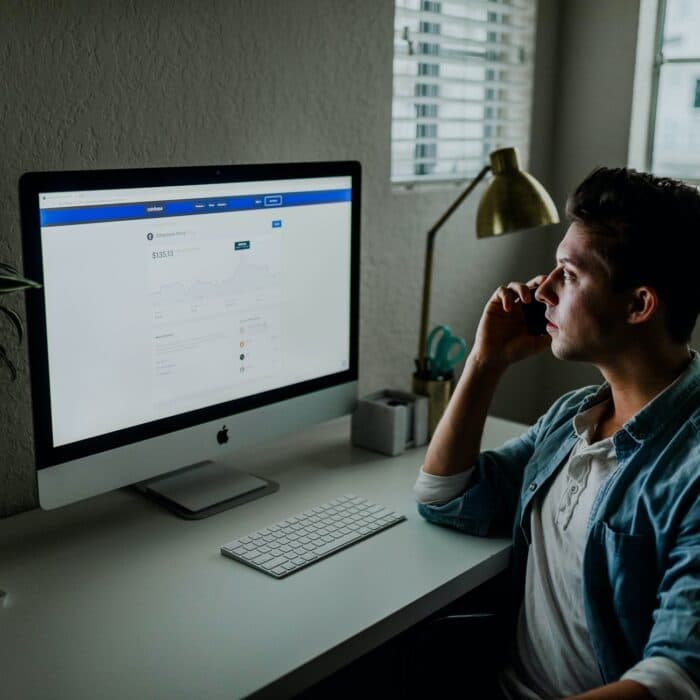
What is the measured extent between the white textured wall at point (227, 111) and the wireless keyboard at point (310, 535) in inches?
17.9

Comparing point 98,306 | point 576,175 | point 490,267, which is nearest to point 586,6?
point 576,175

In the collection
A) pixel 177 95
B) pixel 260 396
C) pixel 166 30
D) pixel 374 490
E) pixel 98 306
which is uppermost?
pixel 166 30

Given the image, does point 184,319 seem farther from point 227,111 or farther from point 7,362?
point 227,111

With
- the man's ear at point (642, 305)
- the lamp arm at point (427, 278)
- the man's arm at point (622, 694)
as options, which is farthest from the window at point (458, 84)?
the man's arm at point (622, 694)

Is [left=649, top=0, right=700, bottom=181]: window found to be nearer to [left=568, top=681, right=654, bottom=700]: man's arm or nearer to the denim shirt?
the denim shirt

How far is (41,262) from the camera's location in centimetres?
134

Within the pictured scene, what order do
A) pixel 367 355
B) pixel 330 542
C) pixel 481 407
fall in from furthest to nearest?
pixel 367 355 → pixel 481 407 → pixel 330 542

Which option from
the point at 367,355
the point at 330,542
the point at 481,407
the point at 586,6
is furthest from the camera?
the point at 586,6

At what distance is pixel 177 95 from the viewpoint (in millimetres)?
1729

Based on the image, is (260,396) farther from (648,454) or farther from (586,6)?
(586,6)

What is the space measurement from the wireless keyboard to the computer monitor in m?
0.14

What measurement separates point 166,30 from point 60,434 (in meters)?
0.75

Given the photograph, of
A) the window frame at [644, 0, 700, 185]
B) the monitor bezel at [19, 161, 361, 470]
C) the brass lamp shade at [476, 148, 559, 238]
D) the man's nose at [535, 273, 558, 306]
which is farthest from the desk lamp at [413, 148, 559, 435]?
the window frame at [644, 0, 700, 185]

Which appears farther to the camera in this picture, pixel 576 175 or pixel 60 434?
pixel 576 175
